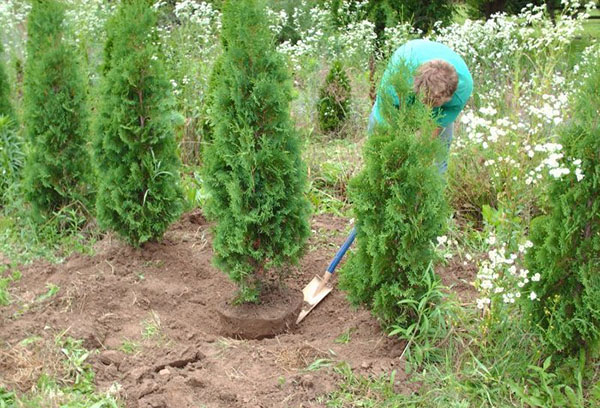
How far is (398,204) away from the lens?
11.7 ft

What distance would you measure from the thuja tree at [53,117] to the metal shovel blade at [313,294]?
2222 mm

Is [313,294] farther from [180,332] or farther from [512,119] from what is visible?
[512,119]

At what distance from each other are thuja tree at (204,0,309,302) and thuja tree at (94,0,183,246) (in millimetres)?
920

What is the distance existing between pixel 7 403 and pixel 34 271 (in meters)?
1.81

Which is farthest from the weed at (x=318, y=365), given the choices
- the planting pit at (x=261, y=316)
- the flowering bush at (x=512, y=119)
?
the flowering bush at (x=512, y=119)

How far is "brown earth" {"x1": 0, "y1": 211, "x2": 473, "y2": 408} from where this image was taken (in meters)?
3.51

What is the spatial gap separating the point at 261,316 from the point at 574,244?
1973 millimetres

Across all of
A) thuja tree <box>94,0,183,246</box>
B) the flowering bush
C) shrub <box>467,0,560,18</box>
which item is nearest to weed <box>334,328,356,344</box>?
the flowering bush

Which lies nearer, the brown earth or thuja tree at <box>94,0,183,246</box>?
the brown earth

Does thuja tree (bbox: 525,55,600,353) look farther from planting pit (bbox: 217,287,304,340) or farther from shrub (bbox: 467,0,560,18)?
shrub (bbox: 467,0,560,18)

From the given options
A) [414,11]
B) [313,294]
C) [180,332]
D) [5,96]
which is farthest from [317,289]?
[414,11]

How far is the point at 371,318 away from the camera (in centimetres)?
418

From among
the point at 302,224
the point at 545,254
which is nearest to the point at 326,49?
the point at 302,224

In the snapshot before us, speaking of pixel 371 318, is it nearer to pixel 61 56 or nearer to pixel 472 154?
pixel 472 154
